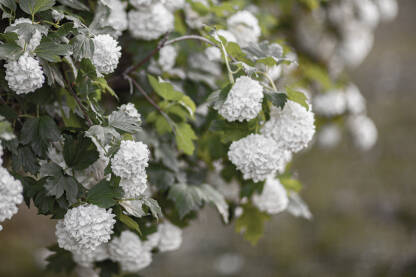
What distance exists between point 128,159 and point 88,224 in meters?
0.16

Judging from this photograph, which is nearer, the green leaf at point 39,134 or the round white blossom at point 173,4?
the green leaf at point 39,134

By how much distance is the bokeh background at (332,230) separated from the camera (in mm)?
3381

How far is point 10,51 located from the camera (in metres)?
0.85

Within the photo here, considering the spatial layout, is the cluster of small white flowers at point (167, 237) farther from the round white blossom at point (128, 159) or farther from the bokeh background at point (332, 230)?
the bokeh background at point (332, 230)

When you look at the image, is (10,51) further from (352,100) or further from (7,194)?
(352,100)

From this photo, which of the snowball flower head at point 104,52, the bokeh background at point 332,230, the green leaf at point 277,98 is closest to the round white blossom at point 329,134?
the bokeh background at point 332,230

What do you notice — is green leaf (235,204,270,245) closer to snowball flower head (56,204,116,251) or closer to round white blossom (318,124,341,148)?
snowball flower head (56,204,116,251)

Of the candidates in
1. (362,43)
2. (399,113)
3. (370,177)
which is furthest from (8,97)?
(399,113)

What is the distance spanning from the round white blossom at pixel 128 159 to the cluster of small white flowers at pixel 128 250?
416mm

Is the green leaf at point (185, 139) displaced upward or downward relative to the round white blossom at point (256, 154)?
downward

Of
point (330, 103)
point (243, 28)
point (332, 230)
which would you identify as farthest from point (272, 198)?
point (332, 230)

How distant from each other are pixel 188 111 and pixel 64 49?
0.47 meters

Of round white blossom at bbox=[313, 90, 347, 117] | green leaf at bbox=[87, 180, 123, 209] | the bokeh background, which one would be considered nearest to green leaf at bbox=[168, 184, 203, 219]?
green leaf at bbox=[87, 180, 123, 209]

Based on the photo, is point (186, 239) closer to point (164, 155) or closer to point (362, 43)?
point (362, 43)
